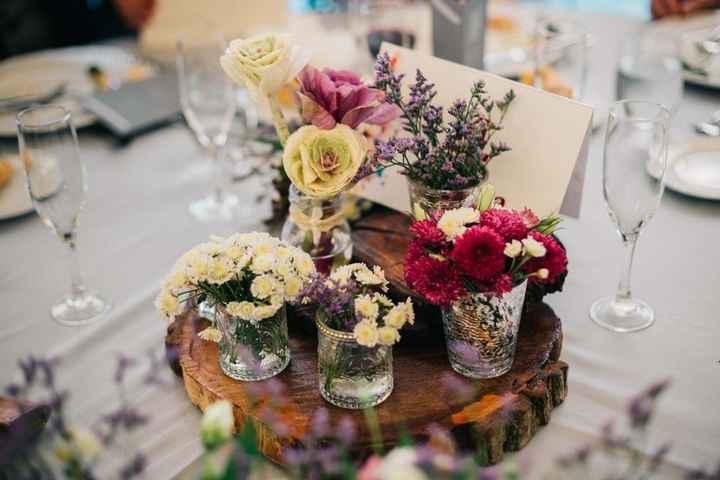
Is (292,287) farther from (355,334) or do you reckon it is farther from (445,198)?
(445,198)

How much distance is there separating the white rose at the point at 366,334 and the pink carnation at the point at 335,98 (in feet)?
1.02

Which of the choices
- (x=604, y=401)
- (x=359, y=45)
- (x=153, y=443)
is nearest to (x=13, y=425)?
(x=153, y=443)

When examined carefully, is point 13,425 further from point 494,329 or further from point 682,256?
point 682,256

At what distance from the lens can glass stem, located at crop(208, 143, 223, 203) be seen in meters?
1.59

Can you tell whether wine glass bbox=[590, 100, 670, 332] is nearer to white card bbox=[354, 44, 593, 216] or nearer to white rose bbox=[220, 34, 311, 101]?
white card bbox=[354, 44, 593, 216]

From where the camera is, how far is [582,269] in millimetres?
1333

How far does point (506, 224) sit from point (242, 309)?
13.4 inches

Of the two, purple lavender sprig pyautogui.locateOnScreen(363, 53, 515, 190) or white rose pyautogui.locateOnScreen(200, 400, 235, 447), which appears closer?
white rose pyautogui.locateOnScreen(200, 400, 235, 447)

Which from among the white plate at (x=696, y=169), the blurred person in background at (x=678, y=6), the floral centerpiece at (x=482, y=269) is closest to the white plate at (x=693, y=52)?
the blurred person in background at (x=678, y=6)

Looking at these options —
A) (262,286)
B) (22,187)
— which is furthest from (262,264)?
(22,187)

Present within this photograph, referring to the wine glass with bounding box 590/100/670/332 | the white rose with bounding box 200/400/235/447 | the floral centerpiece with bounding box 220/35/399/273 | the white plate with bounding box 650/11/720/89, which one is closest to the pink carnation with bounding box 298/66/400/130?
the floral centerpiece with bounding box 220/35/399/273

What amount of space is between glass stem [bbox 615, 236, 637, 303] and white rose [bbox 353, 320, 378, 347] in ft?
1.53

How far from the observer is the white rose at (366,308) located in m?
0.93

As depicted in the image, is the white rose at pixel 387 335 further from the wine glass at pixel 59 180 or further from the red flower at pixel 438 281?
the wine glass at pixel 59 180
